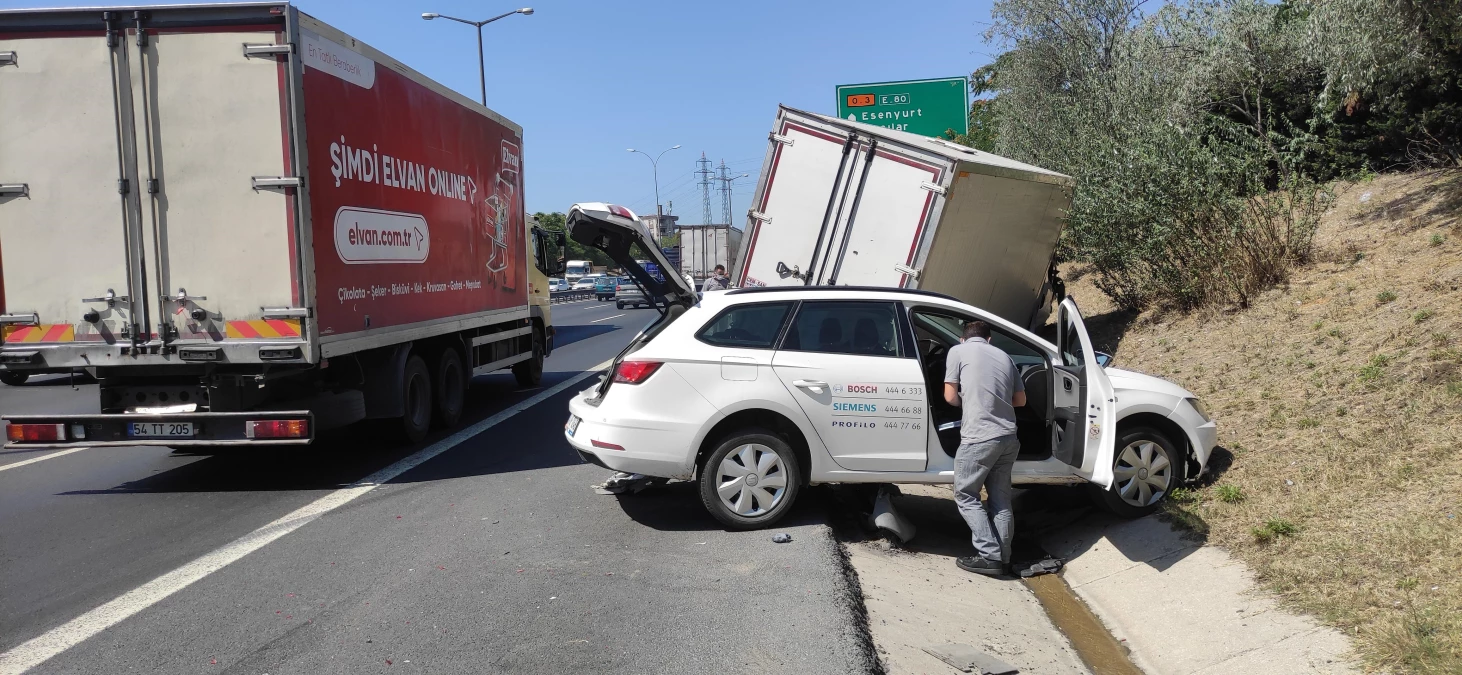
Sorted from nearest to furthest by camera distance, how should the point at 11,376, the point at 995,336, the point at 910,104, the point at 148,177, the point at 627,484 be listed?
1. the point at 995,336
2. the point at 148,177
3. the point at 627,484
4. the point at 11,376
5. the point at 910,104

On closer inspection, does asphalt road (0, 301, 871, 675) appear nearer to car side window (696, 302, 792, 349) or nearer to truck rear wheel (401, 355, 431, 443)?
truck rear wheel (401, 355, 431, 443)

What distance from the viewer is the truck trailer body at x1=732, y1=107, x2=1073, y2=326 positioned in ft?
31.1

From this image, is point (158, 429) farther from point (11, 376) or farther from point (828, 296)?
point (828, 296)

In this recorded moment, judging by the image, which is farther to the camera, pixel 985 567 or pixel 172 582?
pixel 985 567

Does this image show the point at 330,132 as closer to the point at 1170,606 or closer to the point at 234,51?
the point at 234,51

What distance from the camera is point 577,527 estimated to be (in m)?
6.60

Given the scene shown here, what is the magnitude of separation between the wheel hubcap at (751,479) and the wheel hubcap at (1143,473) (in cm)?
227

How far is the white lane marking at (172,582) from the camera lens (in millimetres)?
4477

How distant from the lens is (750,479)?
20.6ft

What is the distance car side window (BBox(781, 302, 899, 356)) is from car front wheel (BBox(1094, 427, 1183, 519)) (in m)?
1.68

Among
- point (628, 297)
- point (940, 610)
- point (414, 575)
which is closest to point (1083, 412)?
point (940, 610)

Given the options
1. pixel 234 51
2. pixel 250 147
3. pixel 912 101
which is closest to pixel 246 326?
pixel 250 147

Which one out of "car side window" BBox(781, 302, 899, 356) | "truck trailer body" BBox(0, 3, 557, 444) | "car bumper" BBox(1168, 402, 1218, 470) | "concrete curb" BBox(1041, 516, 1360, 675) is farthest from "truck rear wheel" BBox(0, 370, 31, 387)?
"car bumper" BBox(1168, 402, 1218, 470)

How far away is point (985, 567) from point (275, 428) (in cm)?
529
